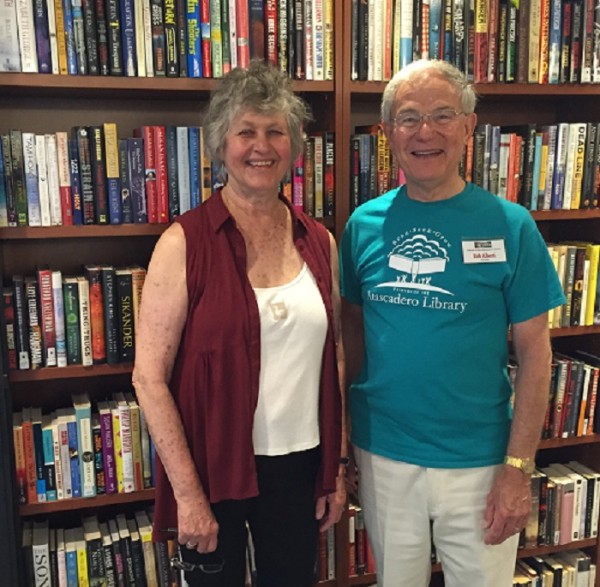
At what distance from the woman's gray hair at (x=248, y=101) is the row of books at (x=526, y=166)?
1.34 feet

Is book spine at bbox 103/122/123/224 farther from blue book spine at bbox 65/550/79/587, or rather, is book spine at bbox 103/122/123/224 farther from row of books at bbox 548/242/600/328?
row of books at bbox 548/242/600/328

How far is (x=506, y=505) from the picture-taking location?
135cm

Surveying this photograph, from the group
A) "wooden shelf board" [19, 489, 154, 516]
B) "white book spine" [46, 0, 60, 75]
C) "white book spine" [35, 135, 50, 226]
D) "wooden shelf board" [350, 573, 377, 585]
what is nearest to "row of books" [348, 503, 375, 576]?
"wooden shelf board" [350, 573, 377, 585]

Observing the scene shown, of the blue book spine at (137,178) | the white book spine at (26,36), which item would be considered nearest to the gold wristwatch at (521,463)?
the blue book spine at (137,178)

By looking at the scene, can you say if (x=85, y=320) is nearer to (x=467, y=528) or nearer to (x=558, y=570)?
(x=467, y=528)

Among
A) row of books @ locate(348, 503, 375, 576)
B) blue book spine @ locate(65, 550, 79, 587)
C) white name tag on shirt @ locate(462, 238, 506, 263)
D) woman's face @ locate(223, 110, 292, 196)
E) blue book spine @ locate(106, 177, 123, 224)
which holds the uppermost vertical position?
woman's face @ locate(223, 110, 292, 196)

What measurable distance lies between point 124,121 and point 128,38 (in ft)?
0.95

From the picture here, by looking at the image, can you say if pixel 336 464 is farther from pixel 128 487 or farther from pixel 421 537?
pixel 128 487

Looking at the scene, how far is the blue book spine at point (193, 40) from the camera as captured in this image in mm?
1544

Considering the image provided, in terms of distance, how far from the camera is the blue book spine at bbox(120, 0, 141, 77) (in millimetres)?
1504

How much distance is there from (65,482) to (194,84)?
103 centimetres

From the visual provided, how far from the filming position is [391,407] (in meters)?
1.41

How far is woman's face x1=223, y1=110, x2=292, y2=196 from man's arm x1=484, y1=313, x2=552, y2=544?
0.60m

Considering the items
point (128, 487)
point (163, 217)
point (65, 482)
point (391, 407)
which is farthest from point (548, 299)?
point (65, 482)
